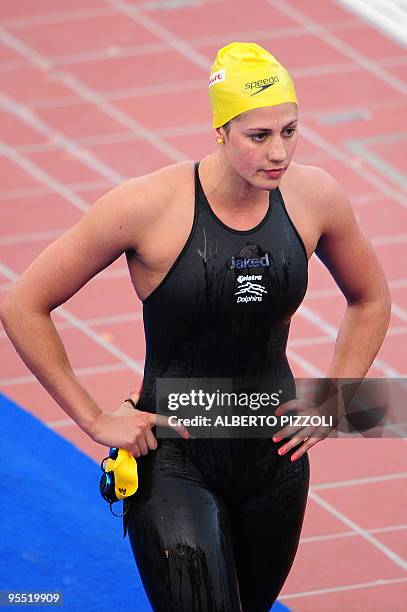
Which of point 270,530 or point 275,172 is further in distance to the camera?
point 270,530

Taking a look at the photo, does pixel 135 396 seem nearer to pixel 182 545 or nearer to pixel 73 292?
pixel 73 292

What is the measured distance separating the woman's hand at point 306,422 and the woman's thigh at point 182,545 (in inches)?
13.7

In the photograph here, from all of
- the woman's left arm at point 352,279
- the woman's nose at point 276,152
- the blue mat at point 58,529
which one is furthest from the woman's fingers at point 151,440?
the blue mat at point 58,529

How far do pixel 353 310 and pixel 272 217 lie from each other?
22.9 inches

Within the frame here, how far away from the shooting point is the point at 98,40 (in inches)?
493

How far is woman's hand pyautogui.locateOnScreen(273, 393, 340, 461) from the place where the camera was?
5.05 m

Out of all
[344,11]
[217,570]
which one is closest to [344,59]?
[344,11]

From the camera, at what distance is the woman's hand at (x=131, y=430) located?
16.0ft

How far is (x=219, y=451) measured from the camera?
498 cm

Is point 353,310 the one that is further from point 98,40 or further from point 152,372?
point 98,40

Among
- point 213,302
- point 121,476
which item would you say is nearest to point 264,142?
point 213,302

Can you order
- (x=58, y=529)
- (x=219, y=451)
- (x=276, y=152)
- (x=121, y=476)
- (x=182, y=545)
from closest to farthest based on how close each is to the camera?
(x=276, y=152)
(x=182, y=545)
(x=121, y=476)
(x=219, y=451)
(x=58, y=529)

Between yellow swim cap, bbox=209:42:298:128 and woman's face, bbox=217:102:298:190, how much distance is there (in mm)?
28

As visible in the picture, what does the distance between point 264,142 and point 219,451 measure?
1023 mm
